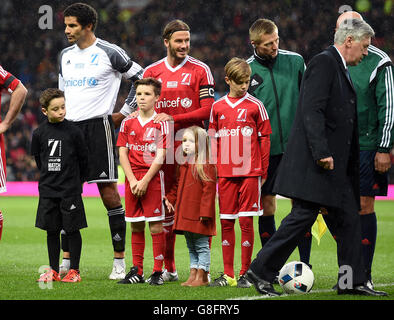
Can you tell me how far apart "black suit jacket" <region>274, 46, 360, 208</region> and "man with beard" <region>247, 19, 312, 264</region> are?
1060mm

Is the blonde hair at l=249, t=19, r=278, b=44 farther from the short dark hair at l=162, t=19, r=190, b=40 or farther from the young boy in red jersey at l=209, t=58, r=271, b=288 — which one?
the short dark hair at l=162, t=19, r=190, b=40

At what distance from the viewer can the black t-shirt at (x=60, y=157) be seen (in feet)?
20.6

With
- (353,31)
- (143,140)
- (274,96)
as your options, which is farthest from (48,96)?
(353,31)

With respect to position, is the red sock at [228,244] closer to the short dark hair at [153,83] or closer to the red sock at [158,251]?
the red sock at [158,251]

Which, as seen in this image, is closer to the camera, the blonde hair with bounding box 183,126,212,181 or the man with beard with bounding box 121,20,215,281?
the blonde hair with bounding box 183,126,212,181

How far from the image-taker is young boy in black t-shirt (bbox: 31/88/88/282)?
6.26 meters

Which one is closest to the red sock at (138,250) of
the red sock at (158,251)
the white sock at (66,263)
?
the red sock at (158,251)

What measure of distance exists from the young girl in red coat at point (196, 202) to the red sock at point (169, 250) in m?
0.41

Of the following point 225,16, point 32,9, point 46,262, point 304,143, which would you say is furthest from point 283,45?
point 304,143

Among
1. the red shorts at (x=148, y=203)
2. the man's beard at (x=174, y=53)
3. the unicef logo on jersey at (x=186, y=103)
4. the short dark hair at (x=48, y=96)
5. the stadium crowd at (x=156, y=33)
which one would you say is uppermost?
the stadium crowd at (x=156, y=33)

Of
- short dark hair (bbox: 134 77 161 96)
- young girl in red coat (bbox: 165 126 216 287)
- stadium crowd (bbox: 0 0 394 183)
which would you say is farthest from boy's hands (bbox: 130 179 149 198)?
stadium crowd (bbox: 0 0 394 183)

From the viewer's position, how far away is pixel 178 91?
6.58 meters

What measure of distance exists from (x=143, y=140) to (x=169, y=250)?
1060 mm

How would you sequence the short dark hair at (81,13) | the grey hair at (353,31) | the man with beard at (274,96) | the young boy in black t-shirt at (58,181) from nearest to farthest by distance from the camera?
the grey hair at (353,31) < the young boy in black t-shirt at (58,181) < the man with beard at (274,96) < the short dark hair at (81,13)
